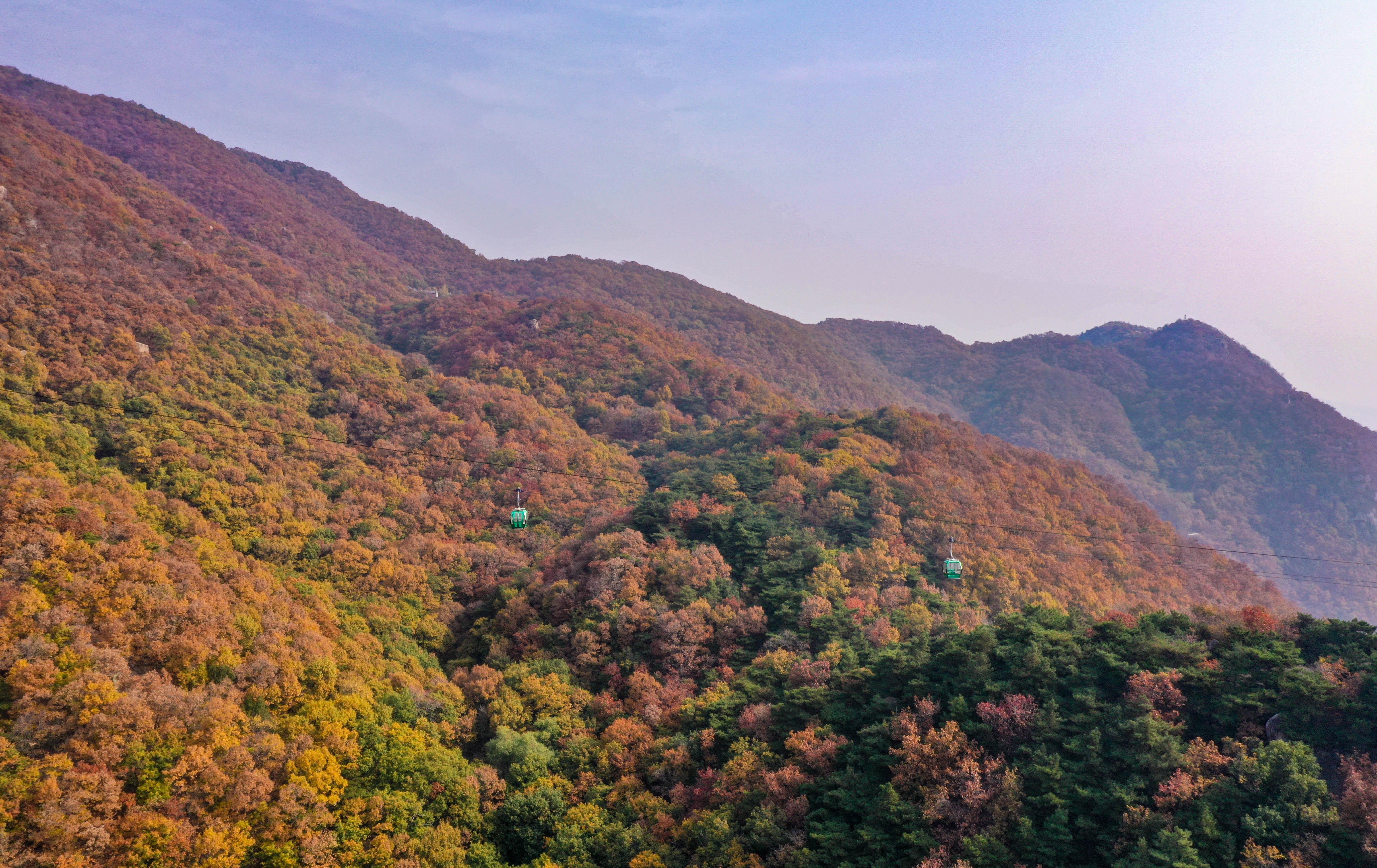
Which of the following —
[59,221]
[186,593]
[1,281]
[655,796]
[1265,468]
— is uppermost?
[1265,468]

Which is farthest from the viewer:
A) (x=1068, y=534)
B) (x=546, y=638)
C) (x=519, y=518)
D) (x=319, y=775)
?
(x=1068, y=534)

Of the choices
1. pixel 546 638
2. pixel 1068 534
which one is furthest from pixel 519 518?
pixel 1068 534

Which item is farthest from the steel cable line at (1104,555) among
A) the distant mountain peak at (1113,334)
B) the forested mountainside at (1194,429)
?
the distant mountain peak at (1113,334)

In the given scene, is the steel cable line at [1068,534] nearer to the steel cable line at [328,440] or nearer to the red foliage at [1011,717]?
the red foliage at [1011,717]

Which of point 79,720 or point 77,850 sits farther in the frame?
point 79,720

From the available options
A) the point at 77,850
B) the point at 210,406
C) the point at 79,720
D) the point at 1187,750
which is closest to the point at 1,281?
the point at 210,406

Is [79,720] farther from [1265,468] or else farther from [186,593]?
[1265,468]

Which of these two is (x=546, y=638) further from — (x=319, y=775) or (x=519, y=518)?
(x=319, y=775)
